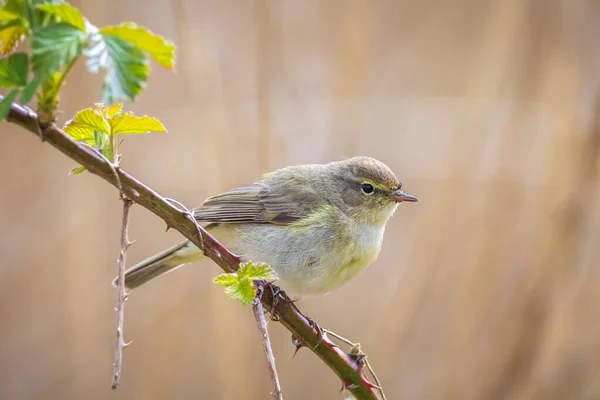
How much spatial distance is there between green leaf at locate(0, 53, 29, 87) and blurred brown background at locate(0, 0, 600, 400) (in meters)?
2.32

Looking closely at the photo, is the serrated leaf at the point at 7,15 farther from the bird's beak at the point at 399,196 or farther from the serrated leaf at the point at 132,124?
the bird's beak at the point at 399,196

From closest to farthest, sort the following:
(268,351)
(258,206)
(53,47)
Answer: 1. (53,47)
2. (268,351)
3. (258,206)

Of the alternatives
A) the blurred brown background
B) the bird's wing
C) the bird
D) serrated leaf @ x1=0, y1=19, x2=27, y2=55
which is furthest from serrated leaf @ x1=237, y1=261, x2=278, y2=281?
the blurred brown background

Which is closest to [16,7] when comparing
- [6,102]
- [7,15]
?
[7,15]

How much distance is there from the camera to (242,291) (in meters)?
1.00

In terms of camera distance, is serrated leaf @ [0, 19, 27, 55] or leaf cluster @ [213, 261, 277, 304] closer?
serrated leaf @ [0, 19, 27, 55]

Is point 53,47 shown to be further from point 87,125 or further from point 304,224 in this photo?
point 304,224

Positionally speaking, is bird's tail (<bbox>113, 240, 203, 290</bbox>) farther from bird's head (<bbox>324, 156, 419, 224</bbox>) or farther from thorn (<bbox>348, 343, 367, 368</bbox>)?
thorn (<bbox>348, 343, 367, 368</bbox>)

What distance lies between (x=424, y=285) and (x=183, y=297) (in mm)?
1369

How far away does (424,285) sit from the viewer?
327cm

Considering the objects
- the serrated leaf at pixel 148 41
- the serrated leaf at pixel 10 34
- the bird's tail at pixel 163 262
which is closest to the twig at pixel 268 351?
the serrated leaf at pixel 148 41

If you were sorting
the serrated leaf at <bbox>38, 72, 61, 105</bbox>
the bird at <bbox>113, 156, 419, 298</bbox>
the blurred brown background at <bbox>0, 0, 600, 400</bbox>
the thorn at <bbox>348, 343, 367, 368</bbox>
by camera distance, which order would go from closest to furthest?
the serrated leaf at <bbox>38, 72, 61, 105</bbox>, the thorn at <bbox>348, 343, 367, 368</bbox>, the bird at <bbox>113, 156, 419, 298</bbox>, the blurred brown background at <bbox>0, 0, 600, 400</bbox>

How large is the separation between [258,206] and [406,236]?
1914 mm

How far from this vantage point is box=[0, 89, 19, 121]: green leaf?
28.8 inches
